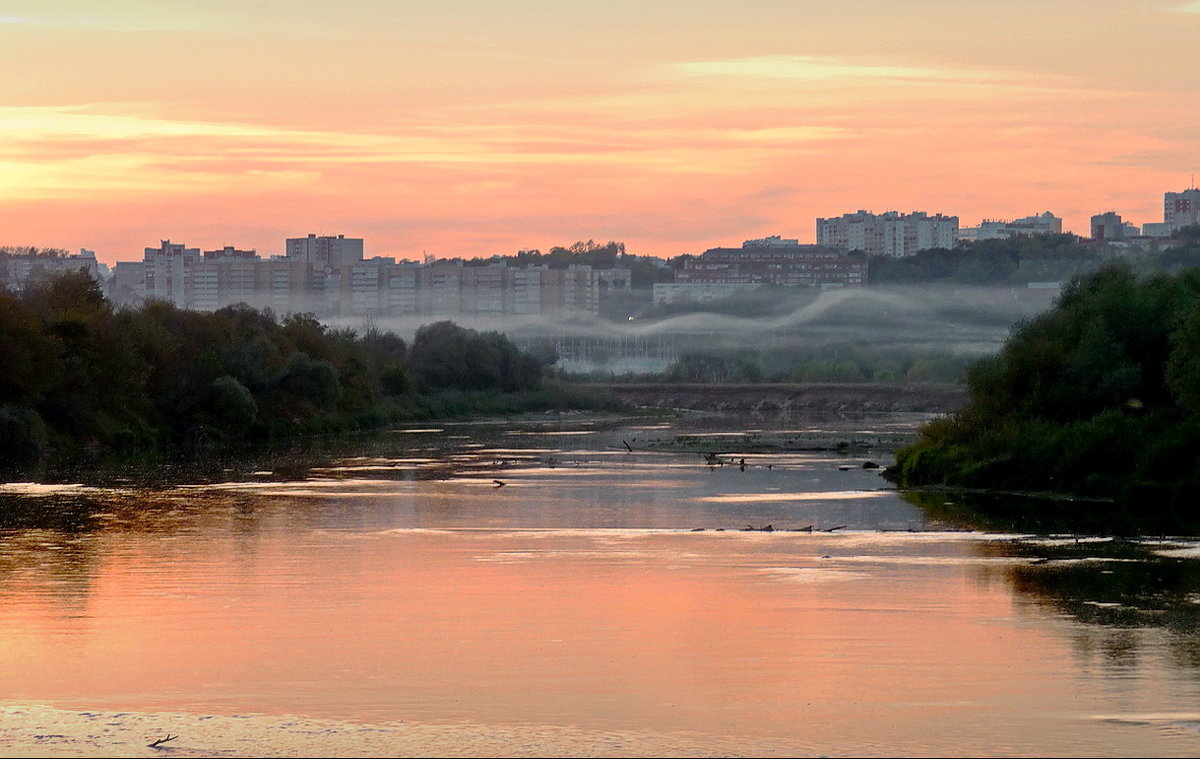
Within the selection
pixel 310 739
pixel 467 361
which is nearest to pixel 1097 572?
pixel 310 739

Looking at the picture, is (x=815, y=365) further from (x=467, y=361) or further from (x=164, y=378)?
(x=164, y=378)

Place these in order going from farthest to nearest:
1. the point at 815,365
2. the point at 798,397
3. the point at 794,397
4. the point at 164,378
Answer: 1. the point at 815,365
2. the point at 794,397
3. the point at 798,397
4. the point at 164,378

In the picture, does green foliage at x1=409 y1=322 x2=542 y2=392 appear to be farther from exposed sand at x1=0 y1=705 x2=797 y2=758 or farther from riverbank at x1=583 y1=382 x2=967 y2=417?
exposed sand at x1=0 y1=705 x2=797 y2=758

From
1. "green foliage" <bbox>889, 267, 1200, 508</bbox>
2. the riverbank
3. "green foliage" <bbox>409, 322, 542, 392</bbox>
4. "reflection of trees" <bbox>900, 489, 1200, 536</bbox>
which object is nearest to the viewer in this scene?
"reflection of trees" <bbox>900, 489, 1200, 536</bbox>

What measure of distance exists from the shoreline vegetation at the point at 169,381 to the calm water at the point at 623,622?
2003 centimetres

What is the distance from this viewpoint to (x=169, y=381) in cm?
6681

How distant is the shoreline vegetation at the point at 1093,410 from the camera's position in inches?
1400

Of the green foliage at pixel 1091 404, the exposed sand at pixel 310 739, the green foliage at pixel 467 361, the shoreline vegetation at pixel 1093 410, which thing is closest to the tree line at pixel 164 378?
the green foliage at pixel 467 361

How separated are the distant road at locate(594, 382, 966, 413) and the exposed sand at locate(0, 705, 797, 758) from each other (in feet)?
296

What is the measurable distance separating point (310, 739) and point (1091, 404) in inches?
1175

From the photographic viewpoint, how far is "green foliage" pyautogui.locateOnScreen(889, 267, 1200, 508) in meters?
35.8

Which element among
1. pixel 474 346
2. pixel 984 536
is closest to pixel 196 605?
pixel 984 536

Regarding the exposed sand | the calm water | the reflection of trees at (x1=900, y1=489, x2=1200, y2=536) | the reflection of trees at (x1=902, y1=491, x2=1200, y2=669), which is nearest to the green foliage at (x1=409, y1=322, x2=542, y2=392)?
the reflection of trees at (x1=900, y1=489, x2=1200, y2=536)

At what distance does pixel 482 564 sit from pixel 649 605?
4838mm
